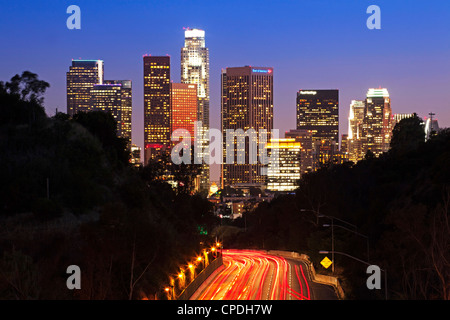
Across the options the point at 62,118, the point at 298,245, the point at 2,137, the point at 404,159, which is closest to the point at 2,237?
the point at 2,137

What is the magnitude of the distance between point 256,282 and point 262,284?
65.6 inches

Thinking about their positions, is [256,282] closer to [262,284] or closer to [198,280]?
[262,284]

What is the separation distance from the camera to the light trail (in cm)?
5162

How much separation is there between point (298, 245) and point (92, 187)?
4256 cm

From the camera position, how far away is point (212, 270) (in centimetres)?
7100

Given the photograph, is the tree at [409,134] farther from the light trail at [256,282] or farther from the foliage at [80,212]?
the light trail at [256,282]

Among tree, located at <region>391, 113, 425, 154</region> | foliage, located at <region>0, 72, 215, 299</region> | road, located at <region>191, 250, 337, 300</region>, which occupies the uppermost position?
tree, located at <region>391, 113, 425, 154</region>

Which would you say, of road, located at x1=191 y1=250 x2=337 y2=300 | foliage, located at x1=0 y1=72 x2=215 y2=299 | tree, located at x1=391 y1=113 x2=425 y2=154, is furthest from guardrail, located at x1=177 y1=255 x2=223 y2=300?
tree, located at x1=391 y1=113 x2=425 y2=154

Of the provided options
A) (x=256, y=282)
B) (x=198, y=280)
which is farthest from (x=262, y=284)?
(x=198, y=280)

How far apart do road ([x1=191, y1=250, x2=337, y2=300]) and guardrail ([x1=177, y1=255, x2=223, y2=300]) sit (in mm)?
483

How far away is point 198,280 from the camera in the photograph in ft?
191

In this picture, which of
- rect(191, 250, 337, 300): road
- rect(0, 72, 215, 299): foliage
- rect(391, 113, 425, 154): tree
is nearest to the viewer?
rect(0, 72, 215, 299): foliage

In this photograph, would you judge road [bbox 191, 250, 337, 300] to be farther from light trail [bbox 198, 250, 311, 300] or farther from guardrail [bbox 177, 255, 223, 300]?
guardrail [bbox 177, 255, 223, 300]
